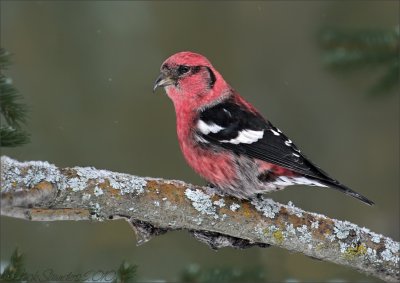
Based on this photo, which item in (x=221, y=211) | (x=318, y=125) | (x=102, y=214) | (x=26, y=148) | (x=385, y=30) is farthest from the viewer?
(x=318, y=125)

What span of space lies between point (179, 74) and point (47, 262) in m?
2.30

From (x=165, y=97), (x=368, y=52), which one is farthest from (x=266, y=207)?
(x=165, y=97)

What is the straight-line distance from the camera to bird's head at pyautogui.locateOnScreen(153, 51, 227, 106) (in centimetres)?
527

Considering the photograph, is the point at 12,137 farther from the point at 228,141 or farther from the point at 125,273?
the point at 228,141

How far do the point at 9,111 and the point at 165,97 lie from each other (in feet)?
14.9

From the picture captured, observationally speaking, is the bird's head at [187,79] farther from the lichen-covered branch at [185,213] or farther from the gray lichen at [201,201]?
the gray lichen at [201,201]

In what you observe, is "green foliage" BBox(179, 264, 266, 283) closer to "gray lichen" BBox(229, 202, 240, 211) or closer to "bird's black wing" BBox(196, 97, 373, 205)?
"gray lichen" BBox(229, 202, 240, 211)

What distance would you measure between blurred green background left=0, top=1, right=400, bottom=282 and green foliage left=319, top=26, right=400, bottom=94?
1740mm

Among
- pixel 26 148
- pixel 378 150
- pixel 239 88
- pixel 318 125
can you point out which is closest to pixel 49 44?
pixel 26 148

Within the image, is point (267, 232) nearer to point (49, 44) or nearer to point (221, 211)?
point (221, 211)

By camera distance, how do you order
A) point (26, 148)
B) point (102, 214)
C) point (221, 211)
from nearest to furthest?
point (102, 214) < point (221, 211) < point (26, 148)

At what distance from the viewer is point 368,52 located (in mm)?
5141

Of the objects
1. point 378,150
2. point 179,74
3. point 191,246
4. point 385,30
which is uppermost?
point 385,30

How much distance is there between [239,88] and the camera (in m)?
7.73
